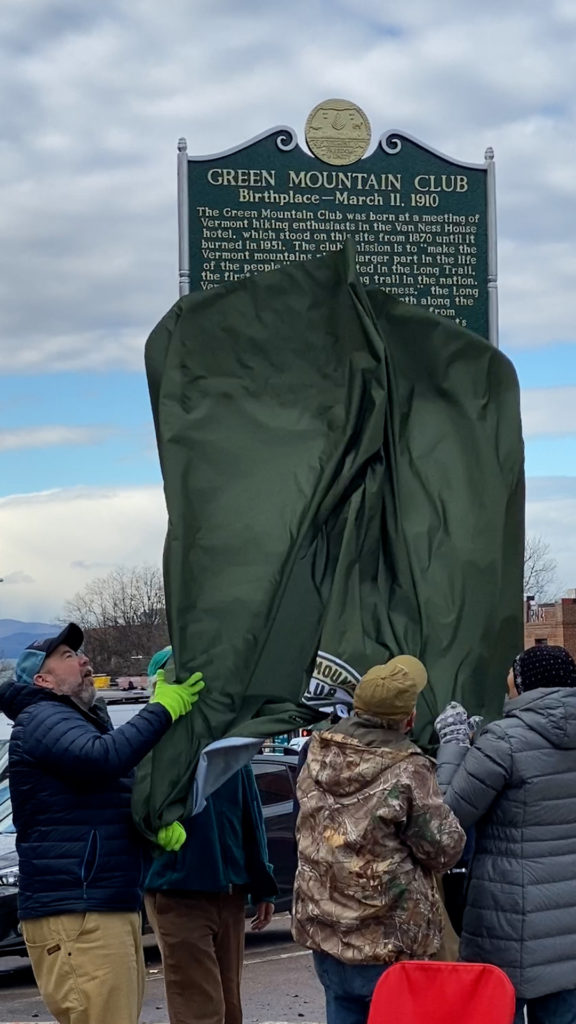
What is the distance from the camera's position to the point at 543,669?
4.84 meters

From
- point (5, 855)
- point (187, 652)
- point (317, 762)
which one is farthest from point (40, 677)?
point (5, 855)

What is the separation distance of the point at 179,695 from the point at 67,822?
0.65 metres

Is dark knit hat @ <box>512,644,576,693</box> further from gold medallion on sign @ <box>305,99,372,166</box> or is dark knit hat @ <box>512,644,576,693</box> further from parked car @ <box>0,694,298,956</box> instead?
parked car @ <box>0,694,298,956</box>

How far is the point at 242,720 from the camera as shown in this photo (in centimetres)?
455

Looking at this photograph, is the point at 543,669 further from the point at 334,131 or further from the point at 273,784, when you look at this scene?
the point at 273,784

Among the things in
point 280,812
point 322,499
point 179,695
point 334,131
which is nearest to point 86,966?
point 179,695

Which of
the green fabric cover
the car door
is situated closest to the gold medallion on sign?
the green fabric cover

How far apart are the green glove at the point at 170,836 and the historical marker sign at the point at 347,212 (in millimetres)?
3118

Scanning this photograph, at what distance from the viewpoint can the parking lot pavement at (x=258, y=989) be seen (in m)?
8.09

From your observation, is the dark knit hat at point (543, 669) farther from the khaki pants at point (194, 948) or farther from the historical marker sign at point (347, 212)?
the historical marker sign at point (347, 212)

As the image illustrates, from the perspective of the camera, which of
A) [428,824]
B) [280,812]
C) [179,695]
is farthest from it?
[280,812]

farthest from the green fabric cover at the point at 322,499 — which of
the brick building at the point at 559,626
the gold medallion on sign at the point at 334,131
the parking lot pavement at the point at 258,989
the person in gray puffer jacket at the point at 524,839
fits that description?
the brick building at the point at 559,626

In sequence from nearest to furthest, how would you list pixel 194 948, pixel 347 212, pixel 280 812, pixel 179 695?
1. pixel 179 695
2. pixel 194 948
3. pixel 347 212
4. pixel 280 812

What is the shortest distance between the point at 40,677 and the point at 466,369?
1812 mm
